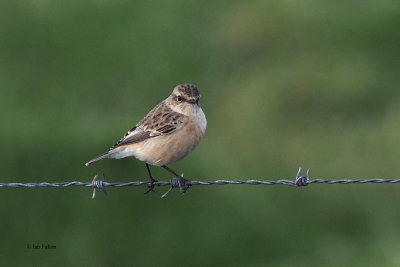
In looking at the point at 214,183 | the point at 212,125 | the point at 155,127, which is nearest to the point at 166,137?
the point at 155,127

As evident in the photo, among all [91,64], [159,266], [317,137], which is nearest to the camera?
A: [159,266]

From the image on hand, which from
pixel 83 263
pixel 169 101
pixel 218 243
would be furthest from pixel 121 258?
pixel 169 101

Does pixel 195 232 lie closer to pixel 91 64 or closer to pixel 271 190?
pixel 271 190

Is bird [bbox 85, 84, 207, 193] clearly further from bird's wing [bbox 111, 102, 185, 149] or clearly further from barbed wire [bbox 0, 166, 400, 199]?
barbed wire [bbox 0, 166, 400, 199]

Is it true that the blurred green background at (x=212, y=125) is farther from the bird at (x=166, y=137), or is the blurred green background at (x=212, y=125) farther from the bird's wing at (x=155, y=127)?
the bird's wing at (x=155, y=127)

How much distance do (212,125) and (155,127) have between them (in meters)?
4.23

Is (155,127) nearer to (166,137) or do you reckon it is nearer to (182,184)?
(166,137)

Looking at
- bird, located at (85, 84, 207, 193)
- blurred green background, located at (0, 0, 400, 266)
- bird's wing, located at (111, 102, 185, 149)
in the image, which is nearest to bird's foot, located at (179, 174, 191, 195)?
bird, located at (85, 84, 207, 193)

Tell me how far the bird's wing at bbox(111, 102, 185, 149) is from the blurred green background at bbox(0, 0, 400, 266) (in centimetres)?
181

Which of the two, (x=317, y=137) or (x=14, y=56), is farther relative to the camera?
(x=14, y=56)

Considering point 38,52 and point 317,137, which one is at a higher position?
point 38,52

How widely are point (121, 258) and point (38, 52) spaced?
17.4 ft

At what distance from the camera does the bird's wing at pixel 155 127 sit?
9.78 meters

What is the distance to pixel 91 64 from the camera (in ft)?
49.5
